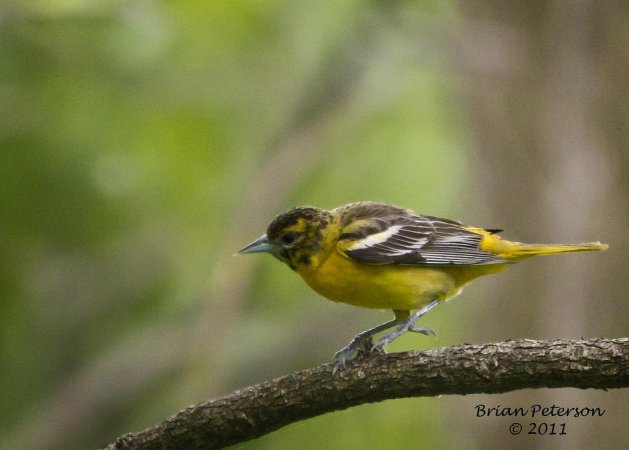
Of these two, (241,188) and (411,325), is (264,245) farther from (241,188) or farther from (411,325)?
(241,188)

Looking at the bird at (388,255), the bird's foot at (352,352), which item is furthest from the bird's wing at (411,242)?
the bird's foot at (352,352)

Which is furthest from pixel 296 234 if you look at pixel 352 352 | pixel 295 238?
pixel 352 352

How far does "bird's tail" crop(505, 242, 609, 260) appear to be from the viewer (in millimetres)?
5066

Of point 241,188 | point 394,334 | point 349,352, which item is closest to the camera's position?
point 349,352

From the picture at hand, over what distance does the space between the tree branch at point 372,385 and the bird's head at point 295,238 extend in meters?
1.10

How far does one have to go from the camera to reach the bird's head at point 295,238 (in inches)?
216

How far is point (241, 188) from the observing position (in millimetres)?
8234

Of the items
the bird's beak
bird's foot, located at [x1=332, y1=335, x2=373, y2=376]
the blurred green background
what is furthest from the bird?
the blurred green background

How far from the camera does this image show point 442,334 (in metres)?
9.88

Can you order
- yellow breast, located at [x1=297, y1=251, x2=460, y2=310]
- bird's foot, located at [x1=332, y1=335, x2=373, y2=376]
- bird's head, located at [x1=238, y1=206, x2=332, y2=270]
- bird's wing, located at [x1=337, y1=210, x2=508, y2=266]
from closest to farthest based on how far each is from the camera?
bird's foot, located at [x1=332, y1=335, x2=373, y2=376], yellow breast, located at [x1=297, y1=251, x2=460, y2=310], bird's wing, located at [x1=337, y1=210, x2=508, y2=266], bird's head, located at [x1=238, y1=206, x2=332, y2=270]

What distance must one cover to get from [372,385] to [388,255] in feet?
3.68

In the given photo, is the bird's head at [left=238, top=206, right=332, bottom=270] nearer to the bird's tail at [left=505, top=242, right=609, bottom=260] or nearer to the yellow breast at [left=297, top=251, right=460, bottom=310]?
the yellow breast at [left=297, top=251, right=460, bottom=310]

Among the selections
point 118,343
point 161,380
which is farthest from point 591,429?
point 118,343

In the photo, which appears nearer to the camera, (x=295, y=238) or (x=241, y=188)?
(x=295, y=238)
